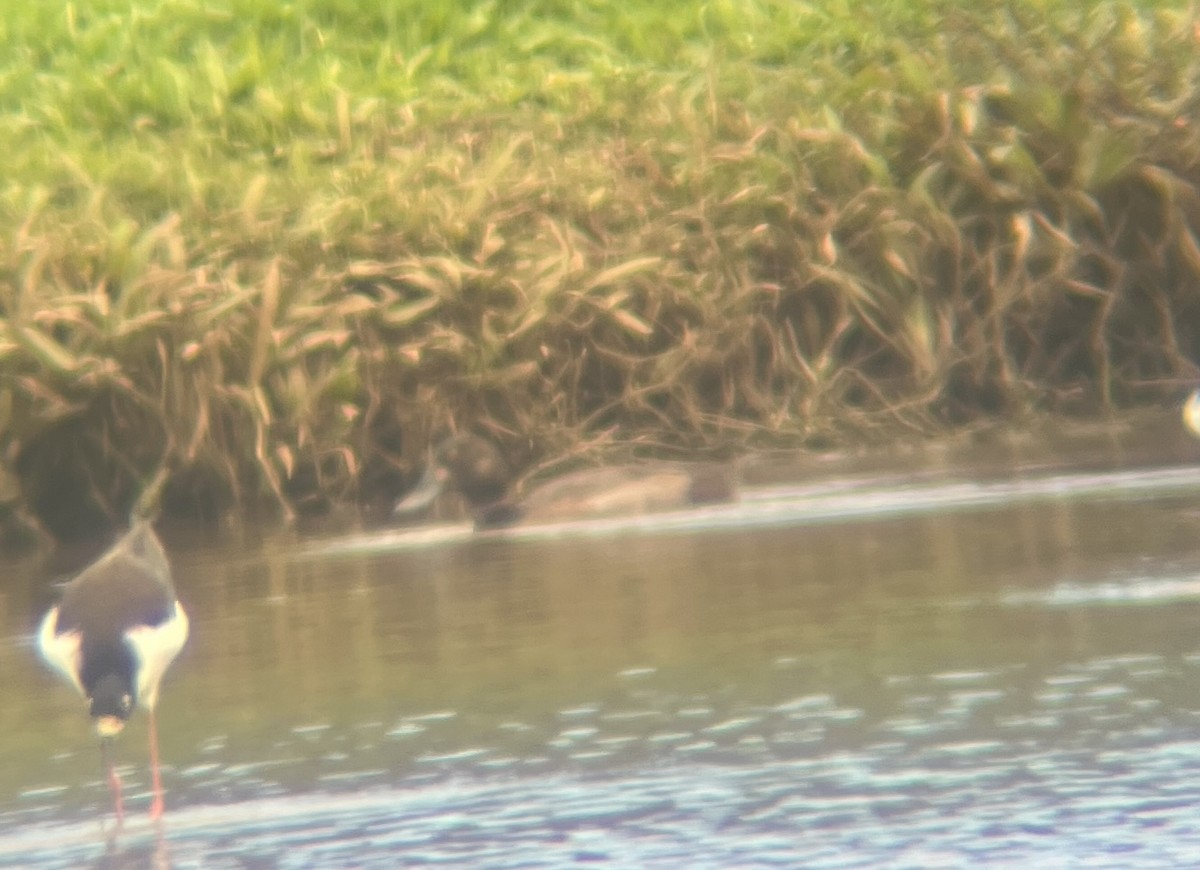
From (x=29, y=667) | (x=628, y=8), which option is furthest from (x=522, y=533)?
(x=628, y=8)

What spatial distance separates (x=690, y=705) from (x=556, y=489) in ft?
15.7

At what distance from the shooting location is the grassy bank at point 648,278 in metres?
11.8

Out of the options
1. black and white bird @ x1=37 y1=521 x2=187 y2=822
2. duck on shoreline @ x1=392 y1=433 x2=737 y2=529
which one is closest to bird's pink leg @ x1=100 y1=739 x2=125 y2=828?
black and white bird @ x1=37 y1=521 x2=187 y2=822

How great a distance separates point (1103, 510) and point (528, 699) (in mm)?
3521

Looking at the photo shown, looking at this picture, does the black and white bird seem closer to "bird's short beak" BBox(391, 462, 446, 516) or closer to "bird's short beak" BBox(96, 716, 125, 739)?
"bird's short beak" BBox(96, 716, 125, 739)

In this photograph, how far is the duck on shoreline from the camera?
10.5m

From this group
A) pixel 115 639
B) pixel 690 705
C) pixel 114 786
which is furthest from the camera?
pixel 690 705

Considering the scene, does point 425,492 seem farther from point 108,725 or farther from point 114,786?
point 114,786

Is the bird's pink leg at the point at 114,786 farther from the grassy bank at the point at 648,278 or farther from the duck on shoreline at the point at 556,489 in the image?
the grassy bank at the point at 648,278

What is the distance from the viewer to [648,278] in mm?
12344

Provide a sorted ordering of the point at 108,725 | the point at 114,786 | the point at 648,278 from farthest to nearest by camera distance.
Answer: the point at 648,278
the point at 108,725
the point at 114,786

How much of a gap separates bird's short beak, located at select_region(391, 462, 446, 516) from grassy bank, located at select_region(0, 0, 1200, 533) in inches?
23.1

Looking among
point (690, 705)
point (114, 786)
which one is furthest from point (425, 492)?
point (114, 786)

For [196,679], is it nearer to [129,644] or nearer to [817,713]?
[129,644]
